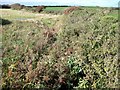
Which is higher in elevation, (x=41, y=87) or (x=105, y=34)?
(x=105, y=34)

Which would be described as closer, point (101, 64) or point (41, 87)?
point (41, 87)

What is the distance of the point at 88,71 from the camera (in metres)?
8.82

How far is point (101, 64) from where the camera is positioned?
902cm

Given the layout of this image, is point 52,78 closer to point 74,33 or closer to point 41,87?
point 41,87

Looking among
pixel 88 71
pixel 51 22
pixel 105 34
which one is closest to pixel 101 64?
pixel 88 71

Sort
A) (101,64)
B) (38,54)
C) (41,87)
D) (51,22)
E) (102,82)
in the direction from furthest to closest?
(51,22) < (38,54) < (101,64) < (102,82) < (41,87)

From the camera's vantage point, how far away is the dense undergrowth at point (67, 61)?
7.97 metres

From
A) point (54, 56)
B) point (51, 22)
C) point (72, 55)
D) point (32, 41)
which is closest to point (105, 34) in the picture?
point (72, 55)

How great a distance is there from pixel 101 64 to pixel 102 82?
78 cm

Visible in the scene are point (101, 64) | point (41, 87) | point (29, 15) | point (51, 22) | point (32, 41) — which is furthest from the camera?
point (29, 15)

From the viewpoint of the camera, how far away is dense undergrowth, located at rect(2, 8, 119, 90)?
7.97 meters

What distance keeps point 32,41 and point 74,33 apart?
1.91 m

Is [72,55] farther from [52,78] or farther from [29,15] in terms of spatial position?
[29,15]

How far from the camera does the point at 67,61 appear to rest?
30.3 ft
